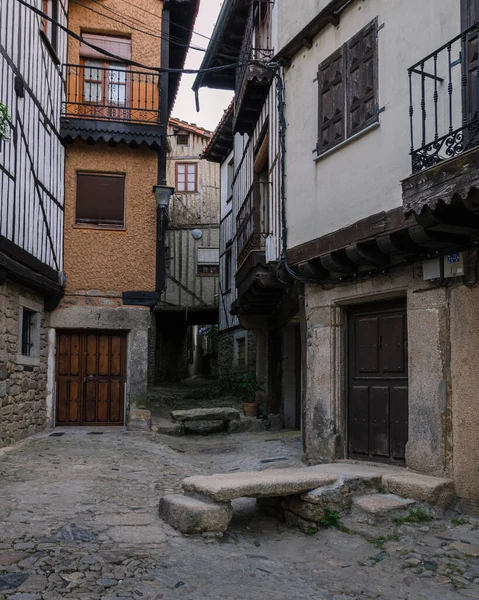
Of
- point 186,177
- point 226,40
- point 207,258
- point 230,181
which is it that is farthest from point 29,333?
point 186,177

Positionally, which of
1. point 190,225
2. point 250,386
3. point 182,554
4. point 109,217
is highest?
point 190,225

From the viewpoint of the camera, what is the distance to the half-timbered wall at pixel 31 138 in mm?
8578

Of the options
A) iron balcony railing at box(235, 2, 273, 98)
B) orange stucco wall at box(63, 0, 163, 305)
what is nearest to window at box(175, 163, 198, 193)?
orange stucco wall at box(63, 0, 163, 305)

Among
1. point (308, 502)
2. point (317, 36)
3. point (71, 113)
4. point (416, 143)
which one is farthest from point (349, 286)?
point (71, 113)

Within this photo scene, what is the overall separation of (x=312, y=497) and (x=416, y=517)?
0.92 meters

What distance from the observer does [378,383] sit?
278 inches

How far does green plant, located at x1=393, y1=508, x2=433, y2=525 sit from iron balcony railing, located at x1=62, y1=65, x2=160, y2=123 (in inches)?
361

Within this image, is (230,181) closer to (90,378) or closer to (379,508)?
(90,378)

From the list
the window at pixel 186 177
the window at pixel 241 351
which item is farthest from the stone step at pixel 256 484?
the window at pixel 186 177

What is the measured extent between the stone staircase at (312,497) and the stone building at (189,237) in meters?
16.2

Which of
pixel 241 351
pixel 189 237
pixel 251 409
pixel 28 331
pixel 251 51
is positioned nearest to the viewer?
pixel 251 51

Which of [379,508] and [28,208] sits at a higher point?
[28,208]

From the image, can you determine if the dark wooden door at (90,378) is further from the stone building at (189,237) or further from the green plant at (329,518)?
the stone building at (189,237)

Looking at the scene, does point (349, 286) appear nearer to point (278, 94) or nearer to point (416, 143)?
point (416, 143)
